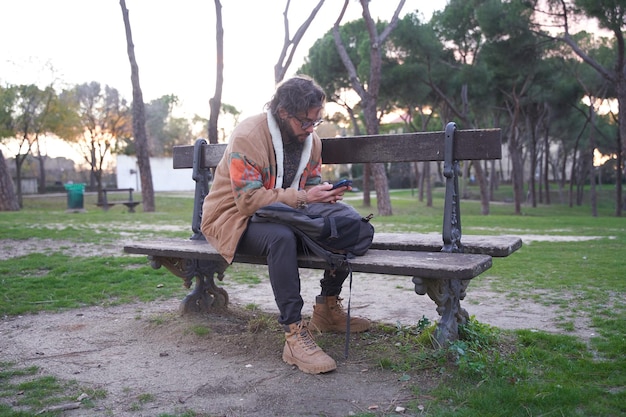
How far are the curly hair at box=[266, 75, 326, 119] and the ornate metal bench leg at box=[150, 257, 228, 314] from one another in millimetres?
1254

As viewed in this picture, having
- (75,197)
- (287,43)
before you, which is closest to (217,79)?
(287,43)

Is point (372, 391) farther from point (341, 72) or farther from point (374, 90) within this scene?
point (341, 72)

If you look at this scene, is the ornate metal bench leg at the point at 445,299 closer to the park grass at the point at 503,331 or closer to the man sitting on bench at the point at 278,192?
the park grass at the point at 503,331

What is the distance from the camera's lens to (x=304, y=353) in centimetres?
298

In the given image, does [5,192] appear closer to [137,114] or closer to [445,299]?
[137,114]

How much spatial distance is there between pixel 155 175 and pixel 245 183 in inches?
1849

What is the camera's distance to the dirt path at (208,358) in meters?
2.58

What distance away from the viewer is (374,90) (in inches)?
634

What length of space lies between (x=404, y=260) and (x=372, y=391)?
65 cm

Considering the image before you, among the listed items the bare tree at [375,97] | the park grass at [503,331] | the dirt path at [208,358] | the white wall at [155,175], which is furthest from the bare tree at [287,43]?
the white wall at [155,175]

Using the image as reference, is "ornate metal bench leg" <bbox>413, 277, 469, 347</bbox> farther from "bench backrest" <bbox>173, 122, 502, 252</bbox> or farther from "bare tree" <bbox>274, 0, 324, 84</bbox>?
"bare tree" <bbox>274, 0, 324, 84</bbox>

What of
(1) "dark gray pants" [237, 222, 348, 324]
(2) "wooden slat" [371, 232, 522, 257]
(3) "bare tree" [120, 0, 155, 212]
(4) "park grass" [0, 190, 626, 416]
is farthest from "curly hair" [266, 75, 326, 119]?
(3) "bare tree" [120, 0, 155, 212]

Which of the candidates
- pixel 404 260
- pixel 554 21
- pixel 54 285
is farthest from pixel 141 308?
pixel 554 21

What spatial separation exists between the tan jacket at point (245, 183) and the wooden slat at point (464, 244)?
2.13 feet
